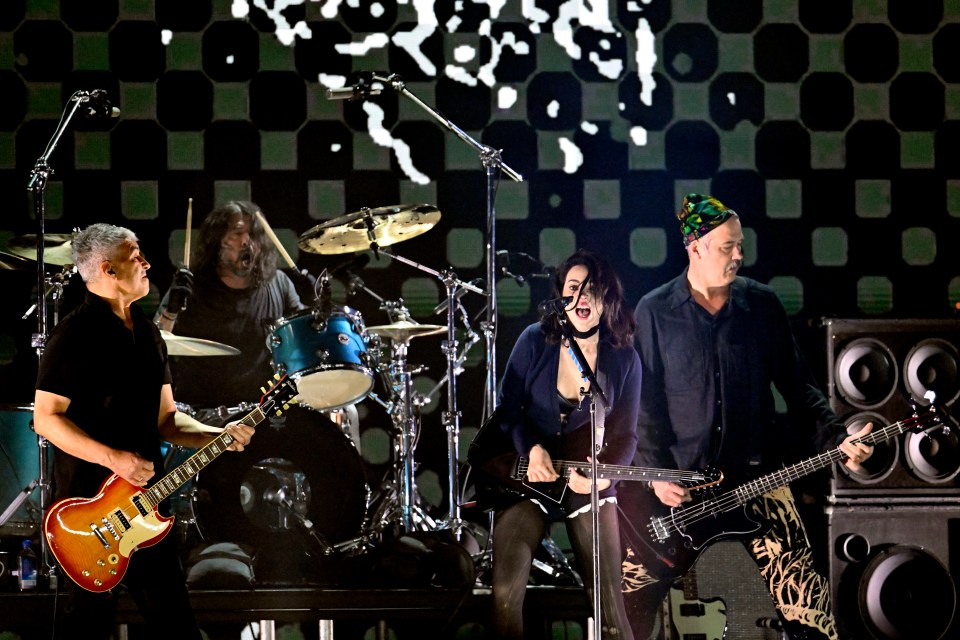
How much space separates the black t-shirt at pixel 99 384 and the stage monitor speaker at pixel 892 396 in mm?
2960

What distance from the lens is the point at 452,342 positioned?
5.33 metres

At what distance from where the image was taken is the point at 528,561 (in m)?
4.48

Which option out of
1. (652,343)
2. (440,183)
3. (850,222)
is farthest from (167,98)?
(850,222)

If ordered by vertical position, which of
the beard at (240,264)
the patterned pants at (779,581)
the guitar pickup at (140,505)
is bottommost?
the patterned pants at (779,581)

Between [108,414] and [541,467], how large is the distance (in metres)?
1.67

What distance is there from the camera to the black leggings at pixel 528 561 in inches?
173

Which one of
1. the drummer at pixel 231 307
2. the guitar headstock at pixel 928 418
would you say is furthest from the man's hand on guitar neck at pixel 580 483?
the drummer at pixel 231 307

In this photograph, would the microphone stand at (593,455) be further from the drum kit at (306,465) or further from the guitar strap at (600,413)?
the drum kit at (306,465)

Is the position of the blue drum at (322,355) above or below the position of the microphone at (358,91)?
below

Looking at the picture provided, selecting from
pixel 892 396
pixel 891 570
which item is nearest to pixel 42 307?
pixel 892 396

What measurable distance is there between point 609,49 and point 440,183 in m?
1.17

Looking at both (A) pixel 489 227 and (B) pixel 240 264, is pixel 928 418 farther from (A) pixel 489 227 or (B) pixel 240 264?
(B) pixel 240 264

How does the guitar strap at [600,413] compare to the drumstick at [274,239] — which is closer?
the guitar strap at [600,413]

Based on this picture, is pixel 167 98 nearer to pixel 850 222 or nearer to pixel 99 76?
pixel 99 76
